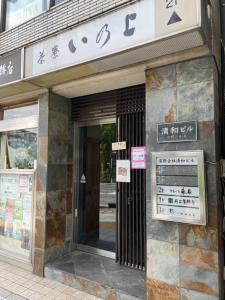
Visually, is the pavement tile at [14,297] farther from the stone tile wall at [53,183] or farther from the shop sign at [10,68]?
the shop sign at [10,68]

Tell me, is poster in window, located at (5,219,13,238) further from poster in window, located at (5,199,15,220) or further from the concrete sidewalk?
the concrete sidewalk

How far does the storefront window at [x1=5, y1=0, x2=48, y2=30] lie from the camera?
4.85 m

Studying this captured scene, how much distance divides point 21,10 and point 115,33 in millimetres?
3054

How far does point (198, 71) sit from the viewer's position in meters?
3.11

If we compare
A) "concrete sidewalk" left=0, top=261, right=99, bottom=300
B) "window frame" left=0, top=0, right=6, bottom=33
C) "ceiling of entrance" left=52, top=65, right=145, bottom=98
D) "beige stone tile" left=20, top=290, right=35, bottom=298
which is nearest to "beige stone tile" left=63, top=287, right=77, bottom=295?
"concrete sidewalk" left=0, top=261, right=99, bottom=300

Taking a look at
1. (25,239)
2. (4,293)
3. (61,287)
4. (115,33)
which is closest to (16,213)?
(25,239)

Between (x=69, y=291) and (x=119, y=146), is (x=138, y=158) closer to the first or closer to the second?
(x=119, y=146)

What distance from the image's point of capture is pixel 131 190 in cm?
439

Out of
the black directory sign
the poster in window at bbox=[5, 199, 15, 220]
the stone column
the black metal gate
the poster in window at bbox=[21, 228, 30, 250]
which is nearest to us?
the stone column

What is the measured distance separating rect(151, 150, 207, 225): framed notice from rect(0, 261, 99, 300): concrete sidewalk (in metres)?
1.77

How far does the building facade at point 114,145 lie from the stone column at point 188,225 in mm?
12

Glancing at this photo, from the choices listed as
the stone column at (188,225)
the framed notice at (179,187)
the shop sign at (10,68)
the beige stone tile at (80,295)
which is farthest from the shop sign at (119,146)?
the beige stone tile at (80,295)

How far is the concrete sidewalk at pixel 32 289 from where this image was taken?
12.4ft

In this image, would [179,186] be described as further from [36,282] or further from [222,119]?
[36,282]
